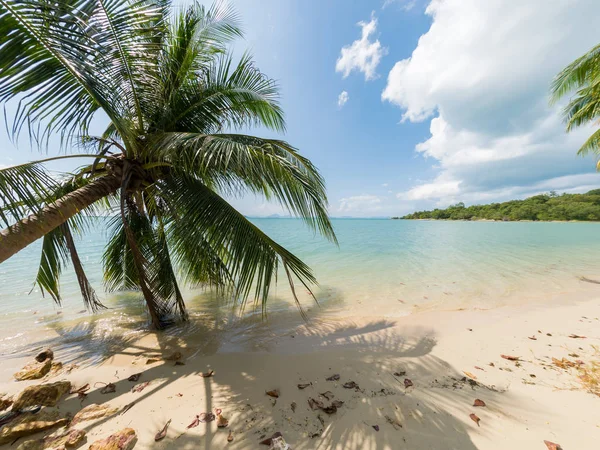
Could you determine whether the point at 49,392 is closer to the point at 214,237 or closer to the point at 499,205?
the point at 214,237

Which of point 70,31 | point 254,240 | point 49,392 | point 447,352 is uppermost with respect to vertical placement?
point 70,31

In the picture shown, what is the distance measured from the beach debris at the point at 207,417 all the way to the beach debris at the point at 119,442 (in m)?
0.57

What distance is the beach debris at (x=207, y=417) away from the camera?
216 centimetres

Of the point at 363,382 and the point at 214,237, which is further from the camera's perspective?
the point at 214,237

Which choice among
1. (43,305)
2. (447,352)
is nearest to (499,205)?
(447,352)

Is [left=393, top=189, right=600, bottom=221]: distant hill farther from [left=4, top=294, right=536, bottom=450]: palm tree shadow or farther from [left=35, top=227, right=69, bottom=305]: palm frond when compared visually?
[left=35, top=227, right=69, bottom=305]: palm frond

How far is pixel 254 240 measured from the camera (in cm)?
282

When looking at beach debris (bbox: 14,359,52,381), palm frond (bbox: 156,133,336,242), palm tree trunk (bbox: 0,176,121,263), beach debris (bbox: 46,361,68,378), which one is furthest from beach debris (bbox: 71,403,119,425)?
palm frond (bbox: 156,133,336,242)

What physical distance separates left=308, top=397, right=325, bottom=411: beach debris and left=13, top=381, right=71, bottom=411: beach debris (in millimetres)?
3048

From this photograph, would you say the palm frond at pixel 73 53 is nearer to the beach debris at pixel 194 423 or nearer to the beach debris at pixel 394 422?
the beach debris at pixel 194 423

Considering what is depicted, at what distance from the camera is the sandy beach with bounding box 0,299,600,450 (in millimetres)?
1949

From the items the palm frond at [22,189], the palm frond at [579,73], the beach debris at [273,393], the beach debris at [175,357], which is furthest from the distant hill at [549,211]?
the palm frond at [22,189]

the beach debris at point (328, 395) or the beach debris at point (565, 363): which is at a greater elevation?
the beach debris at point (328, 395)

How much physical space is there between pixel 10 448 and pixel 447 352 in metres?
5.28
